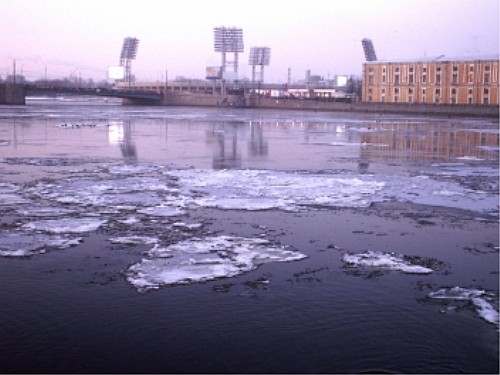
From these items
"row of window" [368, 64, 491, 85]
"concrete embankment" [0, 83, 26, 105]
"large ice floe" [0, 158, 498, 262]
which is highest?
"row of window" [368, 64, 491, 85]

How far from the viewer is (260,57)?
Result: 145375mm

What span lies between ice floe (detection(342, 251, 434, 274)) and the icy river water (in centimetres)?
3

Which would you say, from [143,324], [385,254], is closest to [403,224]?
[385,254]

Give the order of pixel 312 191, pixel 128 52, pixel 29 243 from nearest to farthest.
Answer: pixel 29 243
pixel 312 191
pixel 128 52

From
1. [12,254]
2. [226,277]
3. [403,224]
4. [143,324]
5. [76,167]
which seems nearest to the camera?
[143,324]

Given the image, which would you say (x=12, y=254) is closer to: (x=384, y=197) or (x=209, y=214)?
(x=209, y=214)

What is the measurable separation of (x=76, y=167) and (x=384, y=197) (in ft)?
25.8

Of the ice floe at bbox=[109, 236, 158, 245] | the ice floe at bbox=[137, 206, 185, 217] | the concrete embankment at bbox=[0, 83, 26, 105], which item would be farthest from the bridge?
the ice floe at bbox=[109, 236, 158, 245]

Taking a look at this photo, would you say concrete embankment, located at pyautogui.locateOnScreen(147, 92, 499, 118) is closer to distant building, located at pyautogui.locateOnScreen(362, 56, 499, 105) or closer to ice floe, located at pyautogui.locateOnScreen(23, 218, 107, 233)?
distant building, located at pyautogui.locateOnScreen(362, 56, 499, 105)

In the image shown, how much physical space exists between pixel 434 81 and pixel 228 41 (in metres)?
60.8

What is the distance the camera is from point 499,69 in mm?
75125

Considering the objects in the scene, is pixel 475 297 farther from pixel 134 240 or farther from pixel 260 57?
pixel 260 57

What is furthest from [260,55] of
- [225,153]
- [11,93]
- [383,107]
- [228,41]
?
[225,153]

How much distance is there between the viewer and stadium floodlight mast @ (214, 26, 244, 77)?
13150cm
